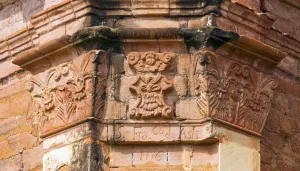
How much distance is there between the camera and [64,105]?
12.5m

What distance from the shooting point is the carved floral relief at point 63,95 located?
12328mm

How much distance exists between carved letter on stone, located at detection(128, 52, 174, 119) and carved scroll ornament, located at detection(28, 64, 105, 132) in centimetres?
30

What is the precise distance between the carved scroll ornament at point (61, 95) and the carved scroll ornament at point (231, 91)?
84 centimetres

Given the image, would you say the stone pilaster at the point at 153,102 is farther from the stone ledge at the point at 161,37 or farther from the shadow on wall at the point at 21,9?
the shadow on wall at the point at 21,9

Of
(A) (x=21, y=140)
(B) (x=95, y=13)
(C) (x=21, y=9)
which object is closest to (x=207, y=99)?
(B) (x=95, y=13)

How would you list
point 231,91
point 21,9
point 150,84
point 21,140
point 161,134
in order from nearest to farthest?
point 161,134
point 150,84
point 231,91
point 21,140
point 21,9

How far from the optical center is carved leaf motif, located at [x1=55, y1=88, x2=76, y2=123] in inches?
491

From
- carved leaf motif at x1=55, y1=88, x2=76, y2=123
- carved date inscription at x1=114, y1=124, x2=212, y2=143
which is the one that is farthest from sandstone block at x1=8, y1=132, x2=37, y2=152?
carved date inscription at x1=114, y1=124, x2=212, y2=143

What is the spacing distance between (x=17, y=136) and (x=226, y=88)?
2.18 metres

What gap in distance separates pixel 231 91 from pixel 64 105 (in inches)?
55.3

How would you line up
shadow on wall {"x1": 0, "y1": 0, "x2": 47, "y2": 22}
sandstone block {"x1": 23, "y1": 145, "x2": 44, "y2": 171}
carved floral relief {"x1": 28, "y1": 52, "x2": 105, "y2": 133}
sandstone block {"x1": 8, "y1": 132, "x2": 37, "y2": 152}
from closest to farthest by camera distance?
1. carved floral relief {"x1": 28, "y1": 52, "x2": 105, "y2": 133}
2. sandstone block {"x1": 23, "y1": 145, "x2": 44, "y2": 171}
3. sandstone block {"x1": 8, "y1": 132, "x2": 37, "y2": 152}
4. shadow on wall {"x1": 0, "y1": 0, "x2": 47, "y2": 22}

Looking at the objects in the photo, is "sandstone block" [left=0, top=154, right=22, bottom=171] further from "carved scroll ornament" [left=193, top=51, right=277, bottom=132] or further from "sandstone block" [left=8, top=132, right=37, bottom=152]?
"carved scroll ornament" [left=193, top=51, right=277, bottom=132]

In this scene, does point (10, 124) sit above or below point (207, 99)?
above

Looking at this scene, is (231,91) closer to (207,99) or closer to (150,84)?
(207,99)
